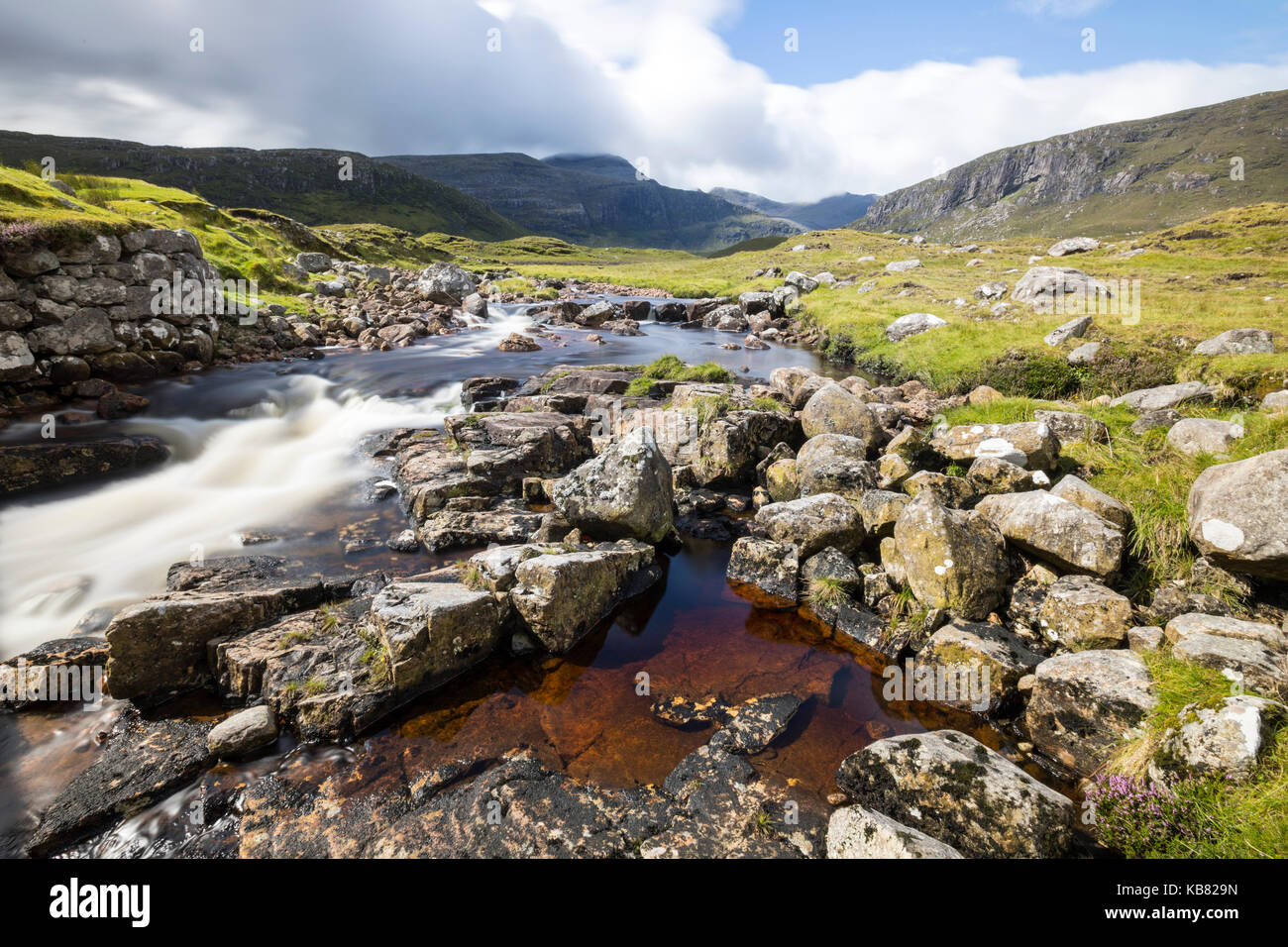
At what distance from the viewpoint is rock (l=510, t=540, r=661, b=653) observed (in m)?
8.77

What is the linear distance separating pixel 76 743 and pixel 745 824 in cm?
881

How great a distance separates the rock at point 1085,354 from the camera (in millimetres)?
19109

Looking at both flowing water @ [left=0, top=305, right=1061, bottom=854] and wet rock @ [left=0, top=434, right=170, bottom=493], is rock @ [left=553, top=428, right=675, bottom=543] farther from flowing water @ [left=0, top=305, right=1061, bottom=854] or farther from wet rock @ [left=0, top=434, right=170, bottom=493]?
wet rock @ [left=0, top=434, right=170, bottom=493]

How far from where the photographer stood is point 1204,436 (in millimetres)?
10070

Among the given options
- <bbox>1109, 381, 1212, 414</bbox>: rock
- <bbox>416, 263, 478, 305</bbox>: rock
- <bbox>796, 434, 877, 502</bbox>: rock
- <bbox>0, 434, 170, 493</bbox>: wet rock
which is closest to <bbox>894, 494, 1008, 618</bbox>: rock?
<bbox>796, 434, 877, 502</bbox>: rock

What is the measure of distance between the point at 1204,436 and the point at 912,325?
23.0 metres

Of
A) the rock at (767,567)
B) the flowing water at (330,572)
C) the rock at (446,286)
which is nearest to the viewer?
the flowing water at (330,572)

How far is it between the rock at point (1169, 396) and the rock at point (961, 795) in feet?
37.4

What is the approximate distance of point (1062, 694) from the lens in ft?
22.8

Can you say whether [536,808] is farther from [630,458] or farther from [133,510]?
[133,510]

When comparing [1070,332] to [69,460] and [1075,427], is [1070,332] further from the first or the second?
[69,460]

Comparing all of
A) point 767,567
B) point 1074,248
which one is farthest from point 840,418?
point 1074,248

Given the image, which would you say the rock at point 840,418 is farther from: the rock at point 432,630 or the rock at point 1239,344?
the rock at point 1239,344

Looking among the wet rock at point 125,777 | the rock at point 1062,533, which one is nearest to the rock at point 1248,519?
the rock at point 1062,533
